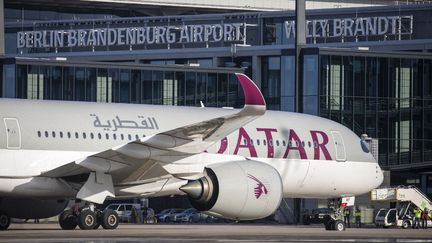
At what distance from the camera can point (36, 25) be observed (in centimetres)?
8850

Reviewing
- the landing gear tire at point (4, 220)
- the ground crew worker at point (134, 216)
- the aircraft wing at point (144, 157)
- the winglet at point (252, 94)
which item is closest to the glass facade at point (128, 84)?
the ground crew worker at point (134, 216)

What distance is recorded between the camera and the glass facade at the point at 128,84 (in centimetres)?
6656

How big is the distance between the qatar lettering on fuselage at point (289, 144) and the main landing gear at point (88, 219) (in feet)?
13.2

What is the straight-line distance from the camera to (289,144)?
135 feet

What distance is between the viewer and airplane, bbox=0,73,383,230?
32.6 m

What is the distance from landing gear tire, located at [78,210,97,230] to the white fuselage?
3.17ft

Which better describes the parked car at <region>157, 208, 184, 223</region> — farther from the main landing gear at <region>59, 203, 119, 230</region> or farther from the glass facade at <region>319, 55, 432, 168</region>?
the main landing gear at <region>59, 203, 119, 230</region>

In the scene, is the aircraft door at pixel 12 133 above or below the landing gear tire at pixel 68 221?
above

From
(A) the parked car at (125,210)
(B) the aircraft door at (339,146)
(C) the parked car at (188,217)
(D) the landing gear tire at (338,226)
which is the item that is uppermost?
(B) the aircraft door at (339,146)

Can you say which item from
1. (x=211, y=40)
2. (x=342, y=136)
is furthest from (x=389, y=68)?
(x=342, y=136)

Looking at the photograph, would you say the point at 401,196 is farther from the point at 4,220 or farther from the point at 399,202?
the point at 4,220

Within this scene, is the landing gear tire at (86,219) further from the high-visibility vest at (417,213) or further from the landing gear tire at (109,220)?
the high-visibility vest at (417,213)

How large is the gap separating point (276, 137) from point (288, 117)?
1.48 m

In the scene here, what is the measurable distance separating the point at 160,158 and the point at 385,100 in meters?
32.2
